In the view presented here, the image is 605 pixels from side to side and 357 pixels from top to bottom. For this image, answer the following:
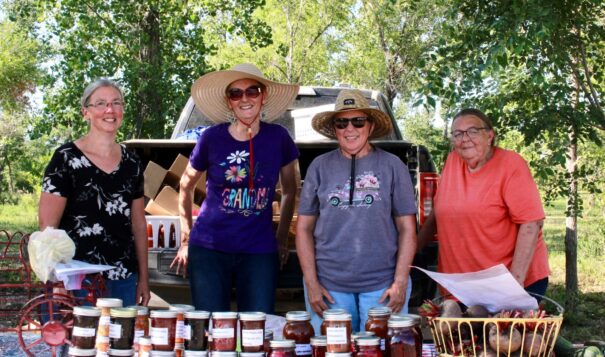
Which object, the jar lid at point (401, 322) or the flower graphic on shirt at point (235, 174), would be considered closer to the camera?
the jar lid at point (401, 322)

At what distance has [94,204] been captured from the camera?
3.70 metres

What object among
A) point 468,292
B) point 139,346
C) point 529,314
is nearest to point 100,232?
point 139,346

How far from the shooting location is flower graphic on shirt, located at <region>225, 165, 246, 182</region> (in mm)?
4016

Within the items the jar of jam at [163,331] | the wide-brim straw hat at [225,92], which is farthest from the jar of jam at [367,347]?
the wide-brim straw hat at [225,92]

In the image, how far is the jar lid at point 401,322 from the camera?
291 centimetres

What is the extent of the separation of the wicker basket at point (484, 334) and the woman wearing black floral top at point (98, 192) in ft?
5.24

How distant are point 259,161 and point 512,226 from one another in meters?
1.35

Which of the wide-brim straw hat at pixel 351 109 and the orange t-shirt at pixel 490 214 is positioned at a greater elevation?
the wide-brim straw hat at pixel 351 109

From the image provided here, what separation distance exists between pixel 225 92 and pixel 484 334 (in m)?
2.13

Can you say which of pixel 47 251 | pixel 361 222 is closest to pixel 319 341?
pixel 361 222

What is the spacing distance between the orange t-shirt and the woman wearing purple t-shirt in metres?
0.93

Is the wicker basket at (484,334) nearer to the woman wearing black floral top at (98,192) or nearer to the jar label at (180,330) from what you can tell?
the jar label at (180,330)

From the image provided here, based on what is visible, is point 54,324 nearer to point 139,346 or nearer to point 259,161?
point 139,346

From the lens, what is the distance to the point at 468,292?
318 cm
